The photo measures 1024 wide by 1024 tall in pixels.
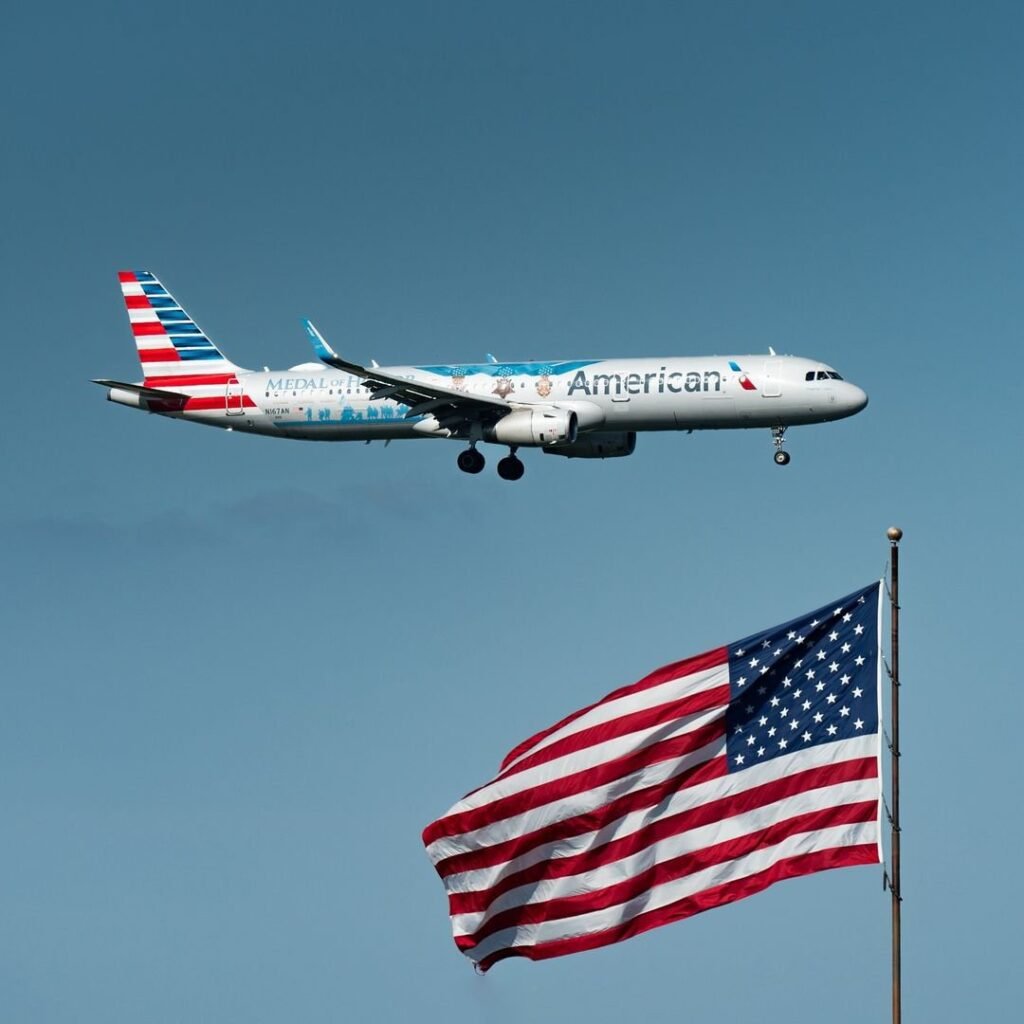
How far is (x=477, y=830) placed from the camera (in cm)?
3002

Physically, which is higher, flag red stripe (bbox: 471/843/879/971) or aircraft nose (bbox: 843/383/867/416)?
aircraft nose (bbox: 843/383/867/416)

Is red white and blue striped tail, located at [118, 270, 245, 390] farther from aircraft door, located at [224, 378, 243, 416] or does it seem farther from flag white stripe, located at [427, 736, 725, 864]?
flag white stripe, located at [427, 736, 725, 864]

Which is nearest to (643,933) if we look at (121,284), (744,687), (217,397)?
(744,687)

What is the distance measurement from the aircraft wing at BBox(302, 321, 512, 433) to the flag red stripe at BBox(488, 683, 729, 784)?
1657 inches

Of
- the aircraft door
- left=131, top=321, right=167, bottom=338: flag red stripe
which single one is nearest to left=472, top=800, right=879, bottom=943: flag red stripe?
the aircraft door

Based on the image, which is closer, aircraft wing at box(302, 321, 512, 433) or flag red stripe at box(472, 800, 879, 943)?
flag red stripe at box(472, 800, 879, 943)

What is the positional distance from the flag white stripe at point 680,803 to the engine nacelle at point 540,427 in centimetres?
4219

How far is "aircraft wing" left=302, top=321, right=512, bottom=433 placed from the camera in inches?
2825

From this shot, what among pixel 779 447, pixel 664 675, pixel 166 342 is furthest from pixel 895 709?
pixel 166 342

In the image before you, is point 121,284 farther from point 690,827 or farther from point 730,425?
point 690,827

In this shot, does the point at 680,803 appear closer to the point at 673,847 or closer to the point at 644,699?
the point at 673,847

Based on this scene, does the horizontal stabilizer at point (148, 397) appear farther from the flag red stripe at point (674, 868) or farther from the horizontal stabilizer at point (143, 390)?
the flag red stripe at point (674, 868)

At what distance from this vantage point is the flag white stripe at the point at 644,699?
2916cm

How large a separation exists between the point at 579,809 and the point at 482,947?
2.65m
